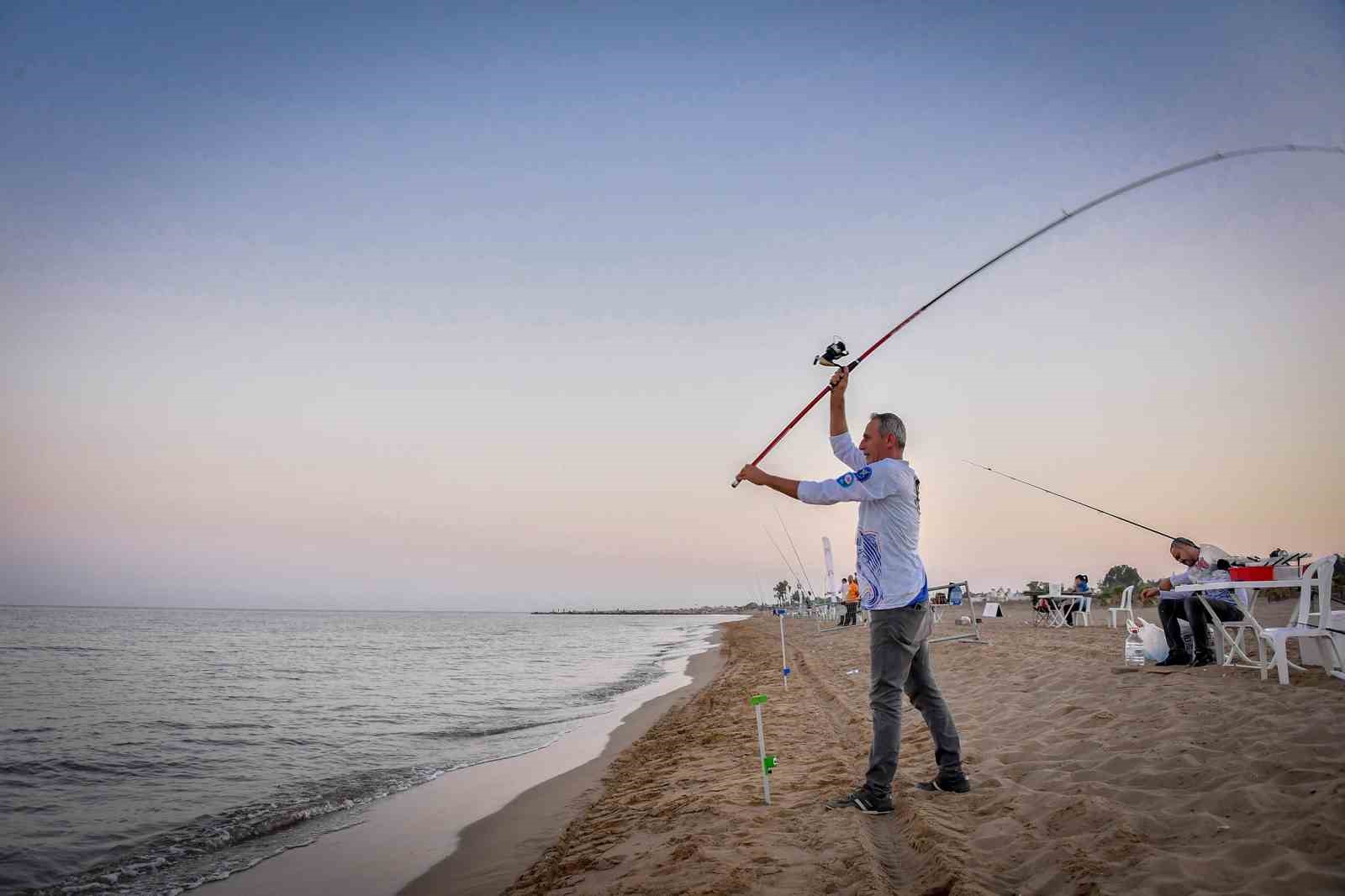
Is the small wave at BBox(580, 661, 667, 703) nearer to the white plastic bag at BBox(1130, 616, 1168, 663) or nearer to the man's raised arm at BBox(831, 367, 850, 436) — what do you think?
the white plastic bag at BBox(1130, 616, 1168, 663)

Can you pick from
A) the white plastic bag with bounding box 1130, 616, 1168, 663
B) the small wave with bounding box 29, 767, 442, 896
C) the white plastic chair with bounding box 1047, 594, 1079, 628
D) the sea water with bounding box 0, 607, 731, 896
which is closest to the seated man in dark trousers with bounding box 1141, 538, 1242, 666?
the white plastic bag with bounding box 1130, 616, 1168, 663

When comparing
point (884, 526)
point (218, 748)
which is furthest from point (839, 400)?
point (218, 748)

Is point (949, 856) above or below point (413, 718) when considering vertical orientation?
above

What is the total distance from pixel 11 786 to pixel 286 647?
989 inches

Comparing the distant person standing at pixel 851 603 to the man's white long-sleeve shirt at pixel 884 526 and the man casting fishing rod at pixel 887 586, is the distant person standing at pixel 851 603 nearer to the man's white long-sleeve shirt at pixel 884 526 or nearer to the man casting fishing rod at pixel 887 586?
the man casting fishing rod at pixel 887 586

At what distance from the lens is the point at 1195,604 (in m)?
7.16

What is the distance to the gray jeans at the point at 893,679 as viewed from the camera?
3.69 m

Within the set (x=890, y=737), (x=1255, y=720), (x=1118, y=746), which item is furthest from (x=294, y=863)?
(x=1255, y=720)

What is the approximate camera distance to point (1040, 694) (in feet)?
21.5

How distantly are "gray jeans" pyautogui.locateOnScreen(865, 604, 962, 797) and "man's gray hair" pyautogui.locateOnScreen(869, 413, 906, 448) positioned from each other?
3.26 feet

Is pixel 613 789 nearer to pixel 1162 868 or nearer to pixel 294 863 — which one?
pixel 294 863

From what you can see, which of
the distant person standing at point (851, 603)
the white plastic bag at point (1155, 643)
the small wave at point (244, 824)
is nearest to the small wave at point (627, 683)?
the small wave at point (244, 824)

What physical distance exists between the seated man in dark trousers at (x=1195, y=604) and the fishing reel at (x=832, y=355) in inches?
199

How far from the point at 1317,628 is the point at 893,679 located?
4707mm
